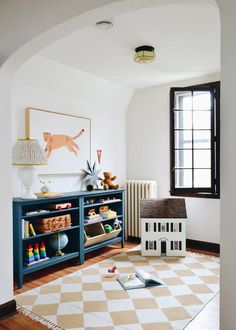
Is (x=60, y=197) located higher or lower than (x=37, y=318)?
higher

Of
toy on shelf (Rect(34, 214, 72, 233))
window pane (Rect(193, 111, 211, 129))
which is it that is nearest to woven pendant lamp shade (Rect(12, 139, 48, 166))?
toy on shelf (Rect(34, 214, 72, 233))

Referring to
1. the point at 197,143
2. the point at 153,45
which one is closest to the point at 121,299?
the point at 197,143

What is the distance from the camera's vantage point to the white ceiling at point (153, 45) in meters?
2.33

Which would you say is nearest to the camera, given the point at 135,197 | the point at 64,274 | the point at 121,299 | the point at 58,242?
the point at 121,299

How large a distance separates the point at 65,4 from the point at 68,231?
259cm

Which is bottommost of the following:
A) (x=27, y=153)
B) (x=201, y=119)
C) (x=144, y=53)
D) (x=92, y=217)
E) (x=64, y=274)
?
(x=64, y=274)

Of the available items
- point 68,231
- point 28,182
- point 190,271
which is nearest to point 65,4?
Answer: point 28,182

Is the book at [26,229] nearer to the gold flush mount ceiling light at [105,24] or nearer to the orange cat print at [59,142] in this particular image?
the orange cat print at [59,142]

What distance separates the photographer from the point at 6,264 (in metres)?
2.32

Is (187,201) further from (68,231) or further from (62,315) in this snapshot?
(62,315)

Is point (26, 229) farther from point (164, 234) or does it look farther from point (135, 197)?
point (135, 197)

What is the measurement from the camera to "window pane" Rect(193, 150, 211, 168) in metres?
3.64

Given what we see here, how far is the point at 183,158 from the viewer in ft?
12.7

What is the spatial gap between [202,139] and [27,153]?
2.15m
